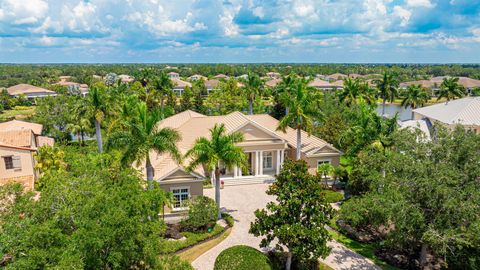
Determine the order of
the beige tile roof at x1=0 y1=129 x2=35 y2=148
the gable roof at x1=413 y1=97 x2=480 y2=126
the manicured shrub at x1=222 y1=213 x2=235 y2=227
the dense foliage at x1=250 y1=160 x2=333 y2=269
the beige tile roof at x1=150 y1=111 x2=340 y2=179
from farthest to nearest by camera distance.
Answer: the gable roof at x1=413 y1=97 x2=480 y2=126, the beige tile roof at x1=150 y1=111 x2=340 y2=179, the beige tile roof at x1=0 y1=129 x2=35 y2=148, the manicured shrub at x1=222 y1=213 x2=235 y2=227, the dense foliage at x1=250 y1=160 x2=333 y2=269

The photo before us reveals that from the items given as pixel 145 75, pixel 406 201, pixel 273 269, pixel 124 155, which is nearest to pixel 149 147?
pixel 124 155

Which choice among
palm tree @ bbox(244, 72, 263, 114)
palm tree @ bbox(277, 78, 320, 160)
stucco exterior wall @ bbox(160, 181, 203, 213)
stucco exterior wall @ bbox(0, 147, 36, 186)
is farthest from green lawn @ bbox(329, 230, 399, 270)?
palm tree @ bbox(244, 72, 263, 114)

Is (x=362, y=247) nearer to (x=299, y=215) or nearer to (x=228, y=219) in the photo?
(x=299, y=215)

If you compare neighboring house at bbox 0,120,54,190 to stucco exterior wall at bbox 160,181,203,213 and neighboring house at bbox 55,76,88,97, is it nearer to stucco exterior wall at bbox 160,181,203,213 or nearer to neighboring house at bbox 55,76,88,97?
stucco exterior wall at bbox 160,181,203,213

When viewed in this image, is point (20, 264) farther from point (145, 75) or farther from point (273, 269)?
point (145, 75)

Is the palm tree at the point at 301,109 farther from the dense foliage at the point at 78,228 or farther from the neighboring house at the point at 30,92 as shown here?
the neighboring house at the point at 30,92
